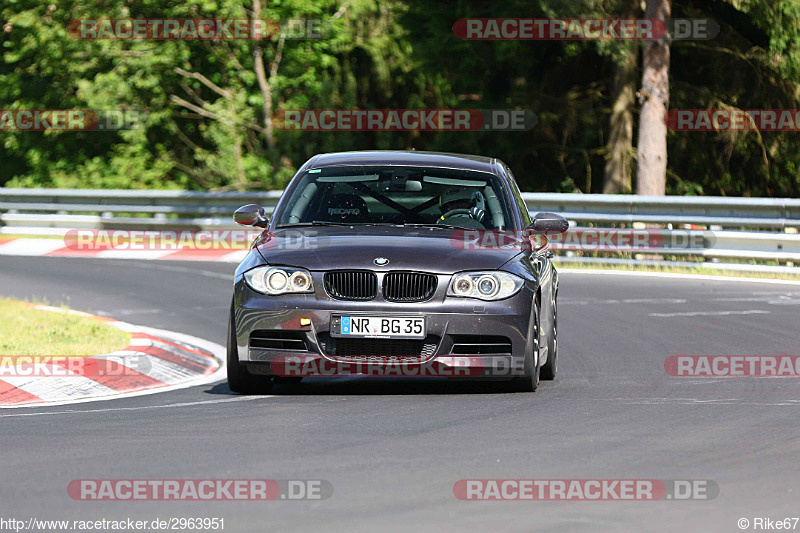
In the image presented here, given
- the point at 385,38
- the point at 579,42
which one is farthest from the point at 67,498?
the point at 385,38

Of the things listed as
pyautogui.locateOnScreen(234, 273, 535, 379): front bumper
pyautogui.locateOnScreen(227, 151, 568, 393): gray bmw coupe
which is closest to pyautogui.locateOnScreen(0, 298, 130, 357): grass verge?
pyautogui.locateOnScreen(227, 151, 568, 393): gray bmw coupe

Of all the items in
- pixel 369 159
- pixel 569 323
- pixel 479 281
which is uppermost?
pixel 369 159

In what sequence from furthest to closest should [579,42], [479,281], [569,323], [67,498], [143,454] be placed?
[579,42], [569,323], [479,281], [143,454], [67,498]

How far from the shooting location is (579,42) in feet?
101

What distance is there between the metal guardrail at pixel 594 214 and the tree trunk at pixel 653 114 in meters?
4.01

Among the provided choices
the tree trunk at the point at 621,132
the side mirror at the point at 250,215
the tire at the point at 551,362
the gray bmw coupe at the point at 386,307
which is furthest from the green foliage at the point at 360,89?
the gray bmw coupe at the point at 386,307

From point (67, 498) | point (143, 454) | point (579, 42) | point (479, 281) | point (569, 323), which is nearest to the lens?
point (67, 498)

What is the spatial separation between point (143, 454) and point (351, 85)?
26.4 m

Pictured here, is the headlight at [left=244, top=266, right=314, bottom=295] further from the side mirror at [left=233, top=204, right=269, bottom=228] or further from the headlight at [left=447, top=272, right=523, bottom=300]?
the side mirror at [left=233, top=204, right=269, bottom=228]

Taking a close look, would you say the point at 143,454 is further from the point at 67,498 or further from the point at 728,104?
the point at 728,104

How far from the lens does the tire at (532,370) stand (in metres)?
9.56

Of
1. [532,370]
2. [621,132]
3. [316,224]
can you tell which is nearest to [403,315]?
[532,370]

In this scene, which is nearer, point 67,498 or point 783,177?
point 67,498

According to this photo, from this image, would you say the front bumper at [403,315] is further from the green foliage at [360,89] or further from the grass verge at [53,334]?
the green foliage at [360,89]
